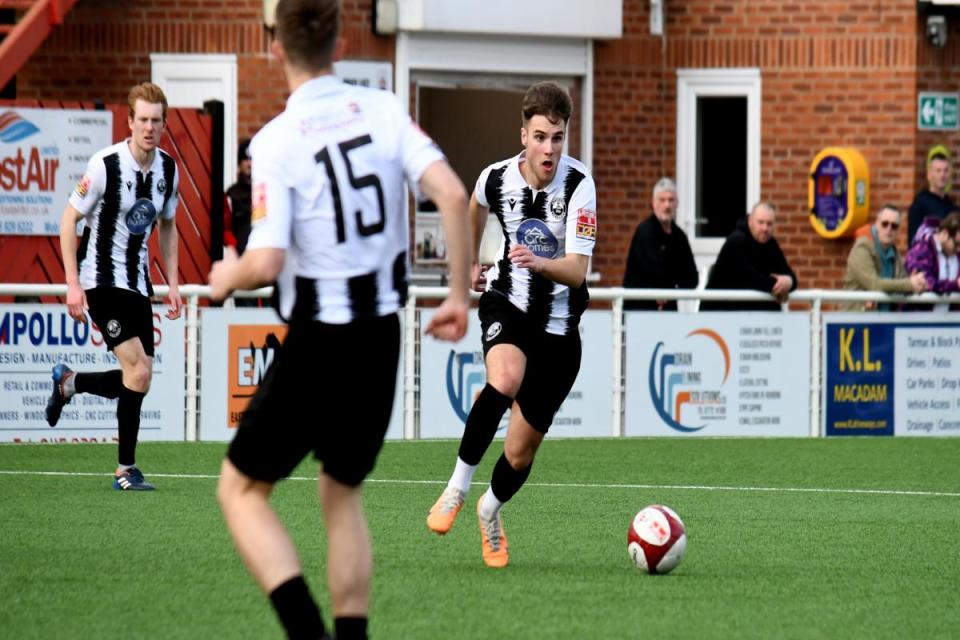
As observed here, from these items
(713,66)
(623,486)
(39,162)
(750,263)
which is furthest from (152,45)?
(623,486)

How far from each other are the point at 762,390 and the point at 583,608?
9165 mm

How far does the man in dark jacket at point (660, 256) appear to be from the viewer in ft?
53.5

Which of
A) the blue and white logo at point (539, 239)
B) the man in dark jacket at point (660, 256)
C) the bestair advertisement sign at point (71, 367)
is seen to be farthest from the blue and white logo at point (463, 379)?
the blue and white logo at point (539, 239)

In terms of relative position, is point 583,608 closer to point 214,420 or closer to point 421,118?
point 214,420

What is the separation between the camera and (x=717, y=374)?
1602 cm

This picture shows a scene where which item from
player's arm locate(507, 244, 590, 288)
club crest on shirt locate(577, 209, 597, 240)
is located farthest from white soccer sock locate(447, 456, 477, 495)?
club crest on shirt locate(577, 209, 597, 240)

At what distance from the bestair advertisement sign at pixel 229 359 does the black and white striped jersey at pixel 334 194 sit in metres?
9.57

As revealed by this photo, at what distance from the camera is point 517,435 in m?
8.45

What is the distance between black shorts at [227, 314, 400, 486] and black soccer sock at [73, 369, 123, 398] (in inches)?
238

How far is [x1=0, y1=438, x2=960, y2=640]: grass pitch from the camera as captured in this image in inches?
273

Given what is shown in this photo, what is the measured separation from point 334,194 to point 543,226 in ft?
10.7

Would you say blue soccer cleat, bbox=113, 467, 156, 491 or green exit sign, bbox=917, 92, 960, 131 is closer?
blue soccer cleat, bbox=113, 467, 156, 491

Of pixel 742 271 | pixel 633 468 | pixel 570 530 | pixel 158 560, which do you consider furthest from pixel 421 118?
pixel 158 560

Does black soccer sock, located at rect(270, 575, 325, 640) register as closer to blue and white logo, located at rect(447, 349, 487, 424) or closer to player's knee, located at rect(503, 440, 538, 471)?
player's knee, located at rect(503, 440, 538, 471)
